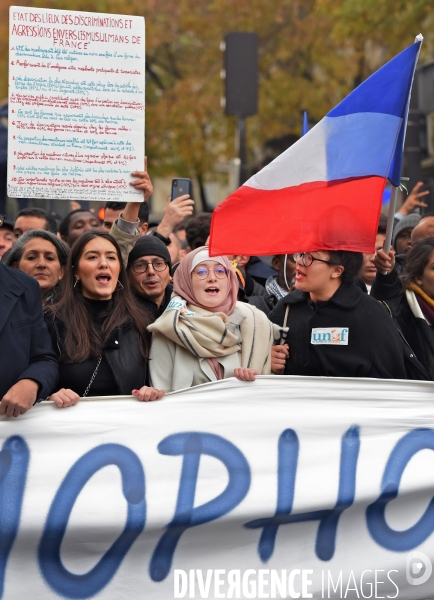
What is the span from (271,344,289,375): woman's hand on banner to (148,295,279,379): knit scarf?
0.08 ft

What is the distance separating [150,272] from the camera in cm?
564

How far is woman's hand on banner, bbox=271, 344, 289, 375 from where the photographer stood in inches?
206

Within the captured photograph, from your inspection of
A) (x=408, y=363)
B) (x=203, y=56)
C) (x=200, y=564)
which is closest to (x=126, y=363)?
(x=200, y=564)

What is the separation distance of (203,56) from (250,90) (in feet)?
35.5

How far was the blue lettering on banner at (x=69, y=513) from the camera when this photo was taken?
15.2ft

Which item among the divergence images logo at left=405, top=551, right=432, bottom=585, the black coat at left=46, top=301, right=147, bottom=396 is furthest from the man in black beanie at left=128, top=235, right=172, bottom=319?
the divergence images logo at left=405, top=551, right=432, bottom=585

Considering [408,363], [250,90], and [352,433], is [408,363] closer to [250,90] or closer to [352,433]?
[352,433]

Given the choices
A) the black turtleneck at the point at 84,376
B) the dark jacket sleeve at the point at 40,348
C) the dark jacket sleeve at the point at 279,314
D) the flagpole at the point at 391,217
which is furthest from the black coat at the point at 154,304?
the flagpole at the point at 391,217

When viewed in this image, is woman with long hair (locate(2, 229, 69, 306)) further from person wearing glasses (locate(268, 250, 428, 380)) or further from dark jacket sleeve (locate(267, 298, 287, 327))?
person wearing glasses (locate(268, 250, 428, 380))

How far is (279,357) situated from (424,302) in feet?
2.84

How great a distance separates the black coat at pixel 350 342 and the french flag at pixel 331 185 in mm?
288

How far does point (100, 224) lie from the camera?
25.2 ft

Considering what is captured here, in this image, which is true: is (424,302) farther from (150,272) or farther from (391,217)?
(150,272)

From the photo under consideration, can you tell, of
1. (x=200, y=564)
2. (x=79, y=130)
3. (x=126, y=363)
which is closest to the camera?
(x=200, y=564)
